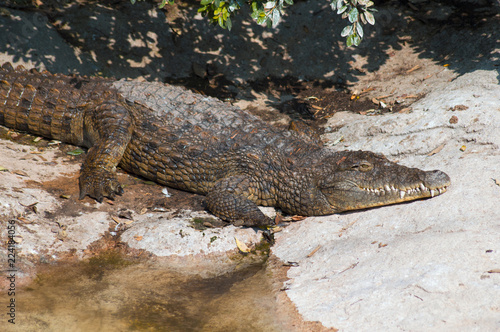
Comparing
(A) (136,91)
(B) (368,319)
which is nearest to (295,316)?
(B) (368,319)

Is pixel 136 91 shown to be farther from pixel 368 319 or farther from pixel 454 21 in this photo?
pixel 454 21

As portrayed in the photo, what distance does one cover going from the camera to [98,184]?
5.14m

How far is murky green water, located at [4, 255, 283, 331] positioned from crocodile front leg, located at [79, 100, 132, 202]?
120 centimetres

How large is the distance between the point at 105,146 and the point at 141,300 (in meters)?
2.48

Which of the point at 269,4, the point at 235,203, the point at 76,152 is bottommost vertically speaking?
the point at 235,203

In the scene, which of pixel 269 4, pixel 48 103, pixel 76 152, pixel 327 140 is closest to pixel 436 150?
pixel 327 140

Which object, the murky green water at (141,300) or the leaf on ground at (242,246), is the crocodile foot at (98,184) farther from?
the leaf on ground at (242,246)

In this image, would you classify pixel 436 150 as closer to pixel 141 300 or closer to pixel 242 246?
pixel 242 246

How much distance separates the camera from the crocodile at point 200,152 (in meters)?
4.69

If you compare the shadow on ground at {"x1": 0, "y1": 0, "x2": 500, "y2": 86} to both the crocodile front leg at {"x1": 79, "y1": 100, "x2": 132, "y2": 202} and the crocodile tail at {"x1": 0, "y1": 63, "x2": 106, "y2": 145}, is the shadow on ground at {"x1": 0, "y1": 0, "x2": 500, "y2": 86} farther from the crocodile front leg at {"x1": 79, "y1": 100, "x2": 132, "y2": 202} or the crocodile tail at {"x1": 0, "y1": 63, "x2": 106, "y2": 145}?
the crocodile front leg at {"x1": 79, "y1": 100, "x2": 132, "y2": 202}

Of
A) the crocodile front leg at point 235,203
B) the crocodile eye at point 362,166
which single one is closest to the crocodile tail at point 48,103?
the crocodile front leg at point 235,203

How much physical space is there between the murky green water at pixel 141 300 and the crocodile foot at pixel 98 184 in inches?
42.8

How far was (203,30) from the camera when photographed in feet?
29.1

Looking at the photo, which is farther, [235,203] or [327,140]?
[327,140]
